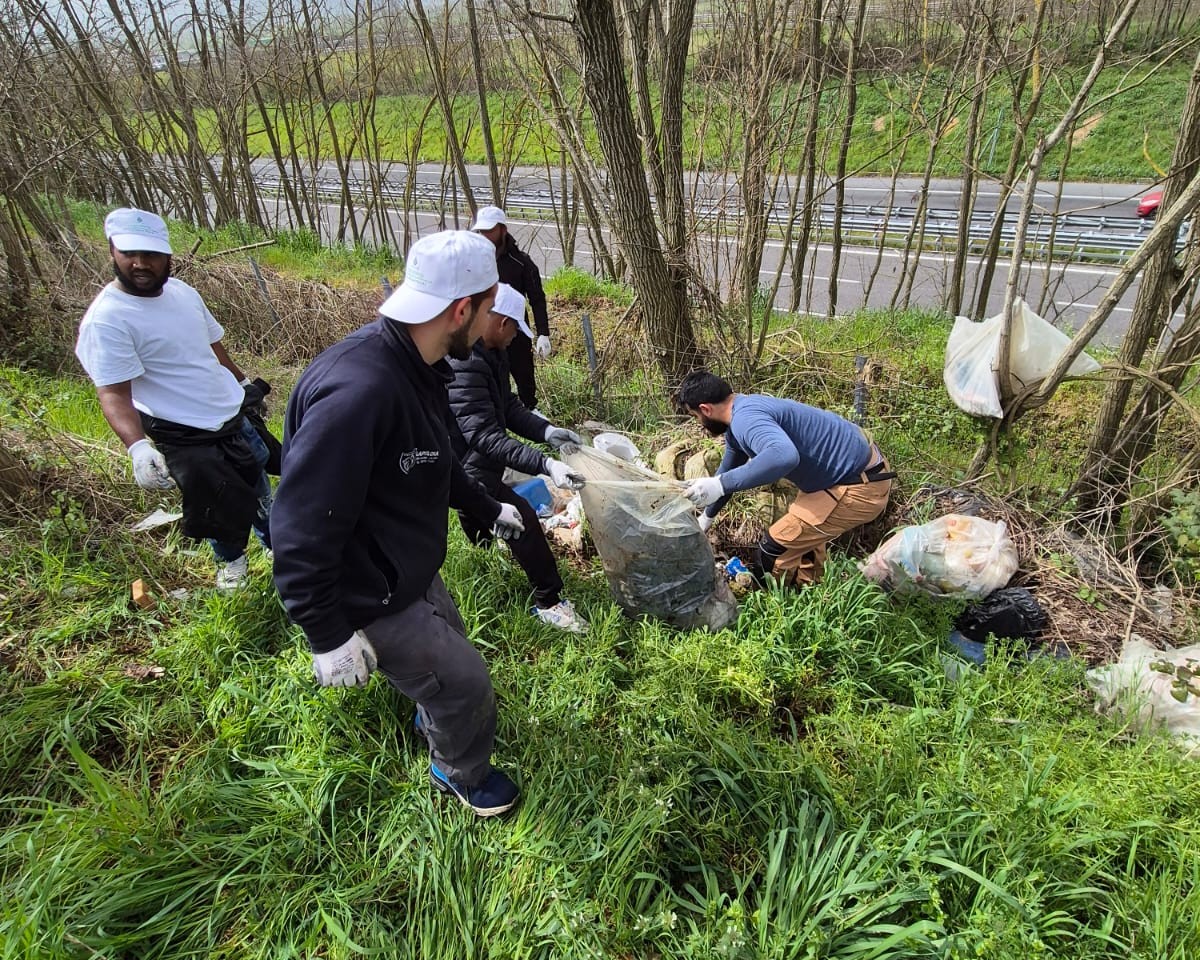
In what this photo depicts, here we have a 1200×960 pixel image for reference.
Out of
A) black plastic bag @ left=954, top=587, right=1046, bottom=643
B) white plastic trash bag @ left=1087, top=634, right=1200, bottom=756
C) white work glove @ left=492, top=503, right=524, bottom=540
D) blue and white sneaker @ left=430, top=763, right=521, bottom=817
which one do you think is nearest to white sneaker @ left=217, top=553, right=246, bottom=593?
white work glove @ left=492, top=503, right=524, bottom=540

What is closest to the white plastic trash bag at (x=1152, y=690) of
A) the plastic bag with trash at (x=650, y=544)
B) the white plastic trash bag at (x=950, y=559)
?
the white plastic trash bag at (x=950, y=559)

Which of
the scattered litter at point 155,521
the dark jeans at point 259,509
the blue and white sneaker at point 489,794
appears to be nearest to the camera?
the blue and white sneaker at point 489,794

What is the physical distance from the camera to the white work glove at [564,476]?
269cm

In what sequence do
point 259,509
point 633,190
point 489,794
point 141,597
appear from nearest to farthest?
point 489,794 < point 141,597 < point 259,509 < point 633,190

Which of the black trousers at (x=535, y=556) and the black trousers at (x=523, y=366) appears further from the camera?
the black trousers at (x=523, y=366)

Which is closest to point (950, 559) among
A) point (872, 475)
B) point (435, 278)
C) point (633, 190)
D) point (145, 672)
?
point (872, 475)

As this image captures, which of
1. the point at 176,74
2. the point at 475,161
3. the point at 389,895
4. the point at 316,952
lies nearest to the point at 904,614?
the point at 389,895

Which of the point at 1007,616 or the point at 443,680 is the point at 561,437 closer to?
the point at 443,680

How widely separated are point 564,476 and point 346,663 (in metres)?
1.23

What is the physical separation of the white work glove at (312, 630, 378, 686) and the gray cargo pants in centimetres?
5

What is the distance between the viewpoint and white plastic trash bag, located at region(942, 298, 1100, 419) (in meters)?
3.13

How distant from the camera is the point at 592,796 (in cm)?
208

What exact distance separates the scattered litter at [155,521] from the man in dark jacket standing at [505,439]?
175cm

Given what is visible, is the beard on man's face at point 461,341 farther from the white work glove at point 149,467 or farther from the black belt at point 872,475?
the black belt at point 872,475
